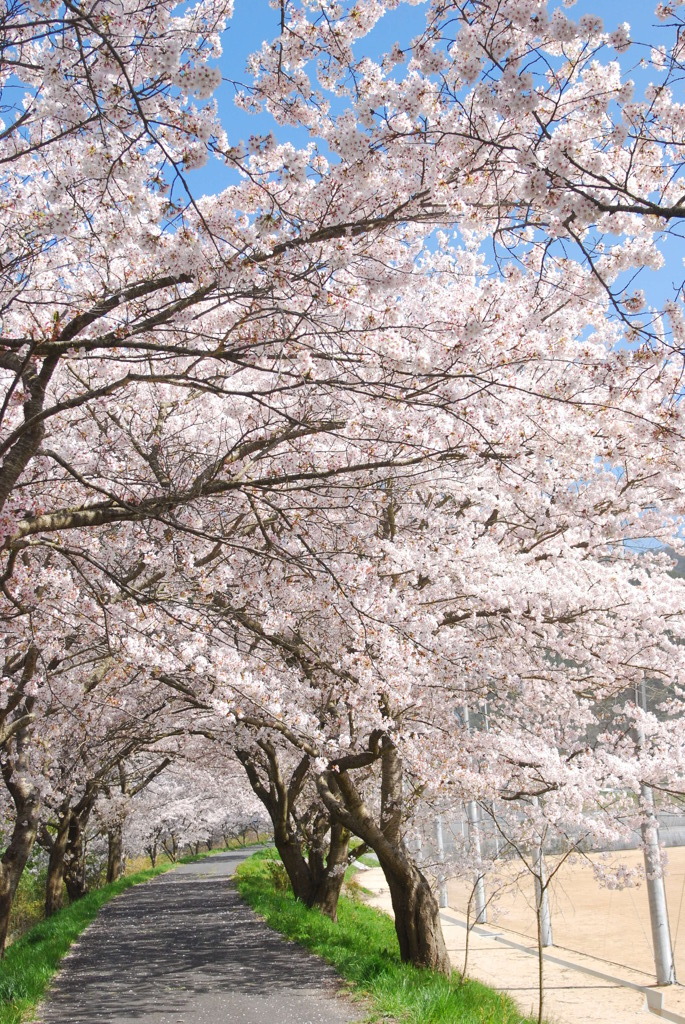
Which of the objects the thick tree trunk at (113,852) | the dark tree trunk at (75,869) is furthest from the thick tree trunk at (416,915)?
the thick tree trunk at (113,852)

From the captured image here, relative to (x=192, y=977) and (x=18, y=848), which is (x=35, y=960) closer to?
(x=18, y=848)

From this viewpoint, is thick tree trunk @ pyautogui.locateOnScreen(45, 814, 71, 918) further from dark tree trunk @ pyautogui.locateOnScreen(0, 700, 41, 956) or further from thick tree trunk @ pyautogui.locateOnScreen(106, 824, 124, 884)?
thick tree trunk @ pyautogui.locateOnScreen(106, 824, 124, 884)

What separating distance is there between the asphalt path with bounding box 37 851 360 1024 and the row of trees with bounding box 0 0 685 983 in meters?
1.57

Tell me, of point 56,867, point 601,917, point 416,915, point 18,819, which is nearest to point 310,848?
point 18,819

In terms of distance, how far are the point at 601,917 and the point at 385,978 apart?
14.6 m

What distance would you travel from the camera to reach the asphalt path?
7723 millimetres

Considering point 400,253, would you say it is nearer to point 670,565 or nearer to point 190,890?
point 670,565

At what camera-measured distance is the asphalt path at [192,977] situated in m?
7.72

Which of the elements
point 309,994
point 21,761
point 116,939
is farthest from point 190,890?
point 309,994

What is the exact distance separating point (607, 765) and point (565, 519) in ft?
11.7

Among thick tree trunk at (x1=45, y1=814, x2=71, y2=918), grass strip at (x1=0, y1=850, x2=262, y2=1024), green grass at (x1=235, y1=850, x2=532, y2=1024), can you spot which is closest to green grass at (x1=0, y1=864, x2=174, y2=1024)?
grass strip at (x1=0, y1=850, x2=262, y2=1024)

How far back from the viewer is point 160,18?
4.05 m

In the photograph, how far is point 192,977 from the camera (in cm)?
1011

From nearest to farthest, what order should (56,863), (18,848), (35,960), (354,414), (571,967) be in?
(354,414) → (35,960) → (18,848) → (571,967) → (56,863)
